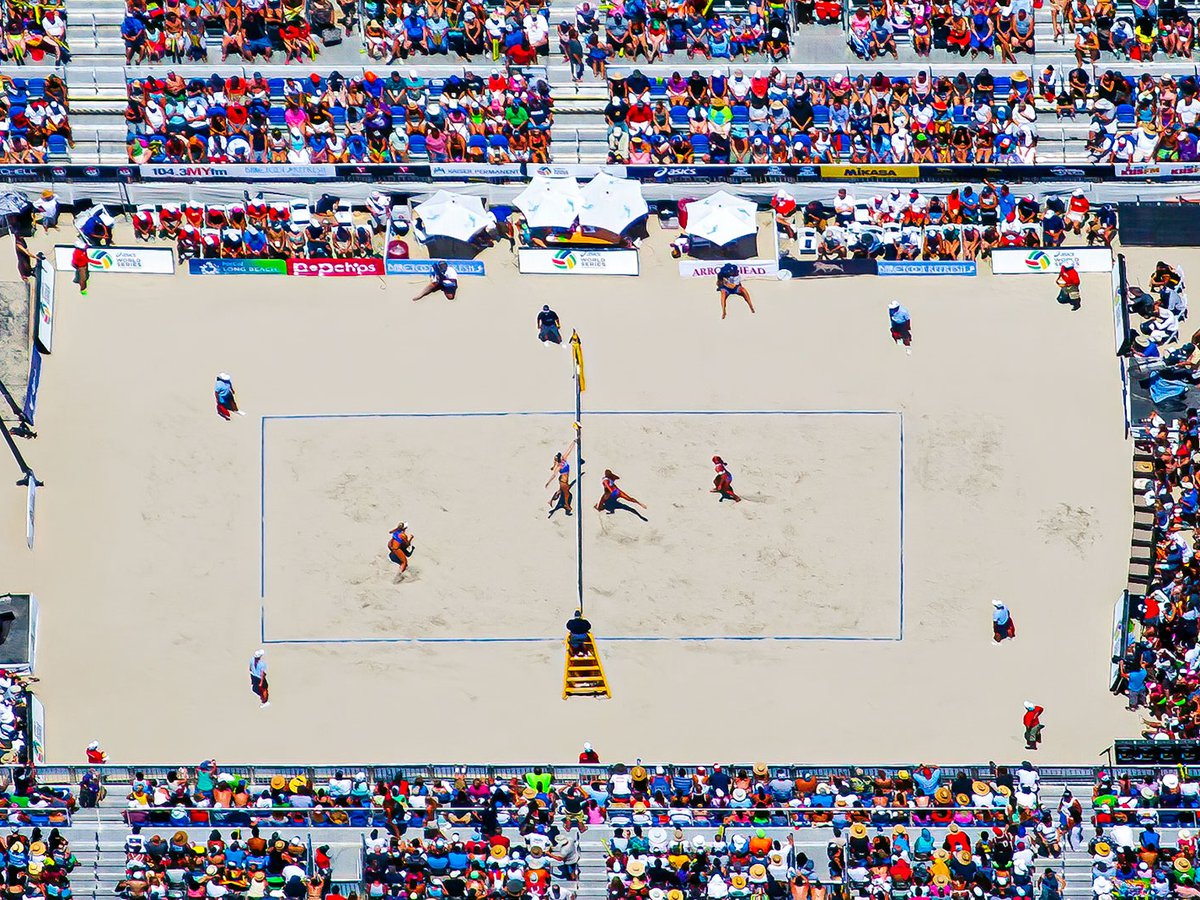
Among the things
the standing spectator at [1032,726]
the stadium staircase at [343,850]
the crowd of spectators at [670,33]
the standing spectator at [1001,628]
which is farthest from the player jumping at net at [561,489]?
the standing spectator at [1032,726]

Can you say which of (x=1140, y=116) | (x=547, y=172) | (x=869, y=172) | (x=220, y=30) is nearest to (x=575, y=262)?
(x=547, y=172)

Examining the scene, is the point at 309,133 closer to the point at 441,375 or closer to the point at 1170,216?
the point at 441,375

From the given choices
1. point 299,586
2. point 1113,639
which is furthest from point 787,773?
point 299,586

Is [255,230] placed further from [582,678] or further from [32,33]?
[582,678]

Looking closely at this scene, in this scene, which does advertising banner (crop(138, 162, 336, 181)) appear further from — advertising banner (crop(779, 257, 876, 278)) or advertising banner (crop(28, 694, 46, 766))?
advertising banner (crop(28, 694, 46, 766))

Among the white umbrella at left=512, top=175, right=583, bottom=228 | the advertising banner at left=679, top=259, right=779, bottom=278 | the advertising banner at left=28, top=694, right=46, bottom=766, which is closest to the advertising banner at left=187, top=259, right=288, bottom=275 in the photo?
the white umbrella at left=512, top=175, right=583, bottom=228
